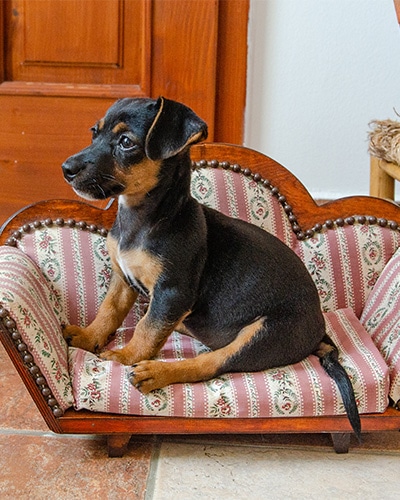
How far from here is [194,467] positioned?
172 cm

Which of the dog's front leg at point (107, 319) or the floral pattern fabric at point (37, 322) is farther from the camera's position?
the dog's front leg at point (107, 319)

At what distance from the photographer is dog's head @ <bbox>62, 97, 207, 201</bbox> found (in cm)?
164

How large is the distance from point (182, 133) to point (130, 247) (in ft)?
1.08

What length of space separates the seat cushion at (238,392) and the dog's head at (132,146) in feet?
1.43

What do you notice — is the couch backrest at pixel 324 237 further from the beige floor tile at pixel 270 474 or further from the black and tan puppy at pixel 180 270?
the beige floor tile at pixel 270 474

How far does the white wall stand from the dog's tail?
0.98 m

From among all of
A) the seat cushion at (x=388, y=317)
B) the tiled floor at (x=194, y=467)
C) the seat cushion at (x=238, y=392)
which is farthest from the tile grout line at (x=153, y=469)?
the seat cushion at (x=388, y=317)

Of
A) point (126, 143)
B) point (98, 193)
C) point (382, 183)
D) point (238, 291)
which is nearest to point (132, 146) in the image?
point (126, 143)

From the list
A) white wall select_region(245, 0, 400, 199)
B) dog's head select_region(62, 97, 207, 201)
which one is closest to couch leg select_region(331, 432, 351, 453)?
dog's head select_region(62, 97, 207, 201)

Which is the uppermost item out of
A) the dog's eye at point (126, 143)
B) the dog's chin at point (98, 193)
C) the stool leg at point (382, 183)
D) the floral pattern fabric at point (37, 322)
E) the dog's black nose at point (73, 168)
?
the dog's eye at point (126, 143)

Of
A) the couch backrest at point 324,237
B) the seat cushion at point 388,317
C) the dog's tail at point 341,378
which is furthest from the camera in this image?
the couch backrest at point 324,237

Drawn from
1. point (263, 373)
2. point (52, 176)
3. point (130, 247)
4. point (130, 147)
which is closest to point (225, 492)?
point (263, 373)

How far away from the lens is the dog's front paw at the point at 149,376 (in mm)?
1677

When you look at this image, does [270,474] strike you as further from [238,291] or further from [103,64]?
[103,64]
